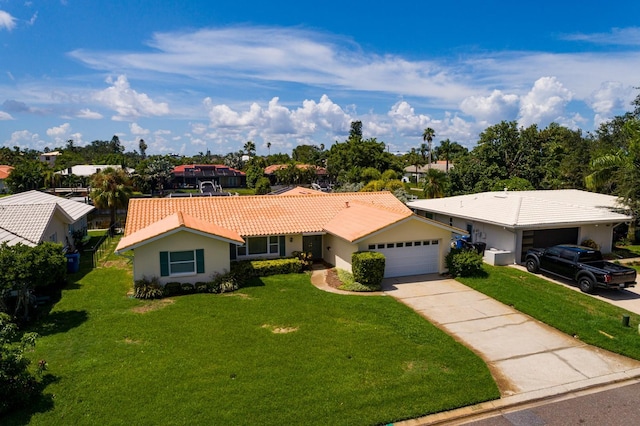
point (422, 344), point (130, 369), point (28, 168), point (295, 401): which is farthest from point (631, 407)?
point (28, 168)

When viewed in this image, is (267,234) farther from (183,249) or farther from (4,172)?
(4,172)

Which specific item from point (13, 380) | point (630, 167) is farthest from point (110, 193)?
point (630, 167)

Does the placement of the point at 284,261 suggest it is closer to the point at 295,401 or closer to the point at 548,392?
the point at 295,401

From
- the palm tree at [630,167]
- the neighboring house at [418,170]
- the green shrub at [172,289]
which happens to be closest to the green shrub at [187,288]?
the green shrub at [172,289]

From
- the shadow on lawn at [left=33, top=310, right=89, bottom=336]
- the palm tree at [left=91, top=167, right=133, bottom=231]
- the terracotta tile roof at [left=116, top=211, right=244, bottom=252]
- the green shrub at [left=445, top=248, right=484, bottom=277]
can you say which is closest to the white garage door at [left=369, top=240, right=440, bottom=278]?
the green shrub at [left=445, top=248, right=484, bottom=277]

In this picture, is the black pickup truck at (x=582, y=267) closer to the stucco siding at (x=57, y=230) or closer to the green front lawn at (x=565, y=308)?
the green front lawn at (x=565, y=308)

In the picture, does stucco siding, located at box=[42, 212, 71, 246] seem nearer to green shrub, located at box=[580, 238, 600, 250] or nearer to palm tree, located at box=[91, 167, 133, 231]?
palm tree, located at box=[91, 167, 133, 231]
